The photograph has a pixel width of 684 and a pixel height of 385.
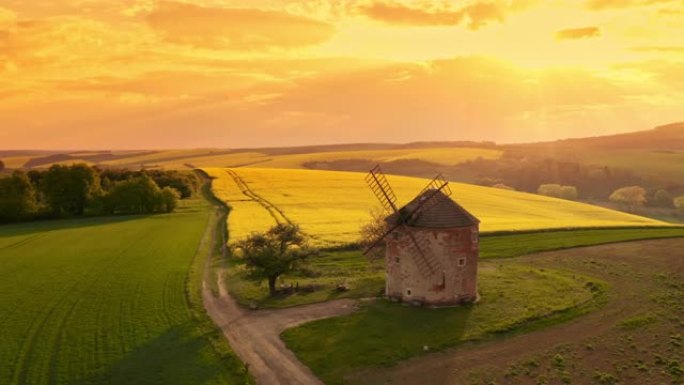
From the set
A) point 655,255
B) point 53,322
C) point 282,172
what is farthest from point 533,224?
point 282,172

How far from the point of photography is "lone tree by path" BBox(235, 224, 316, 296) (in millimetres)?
42125

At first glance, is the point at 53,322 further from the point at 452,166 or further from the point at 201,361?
the point at 452,166

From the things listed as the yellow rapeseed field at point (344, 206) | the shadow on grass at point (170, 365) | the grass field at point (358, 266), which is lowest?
the shadow on grass at point (170, 365)

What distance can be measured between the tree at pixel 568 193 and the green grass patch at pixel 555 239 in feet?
222

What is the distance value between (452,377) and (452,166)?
540ft

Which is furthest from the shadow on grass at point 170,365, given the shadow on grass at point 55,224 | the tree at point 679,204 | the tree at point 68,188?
the tree at point 679,204

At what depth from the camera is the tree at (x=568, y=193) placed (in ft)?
465

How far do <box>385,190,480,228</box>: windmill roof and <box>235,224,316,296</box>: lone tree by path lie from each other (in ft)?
27.0

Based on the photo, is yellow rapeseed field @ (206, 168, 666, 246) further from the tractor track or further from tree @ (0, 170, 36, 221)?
tree @ (0, 170, 36, 221)

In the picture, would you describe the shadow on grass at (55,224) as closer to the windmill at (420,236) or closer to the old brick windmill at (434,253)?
the windmill at (420,236)

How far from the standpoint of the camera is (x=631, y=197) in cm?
12950

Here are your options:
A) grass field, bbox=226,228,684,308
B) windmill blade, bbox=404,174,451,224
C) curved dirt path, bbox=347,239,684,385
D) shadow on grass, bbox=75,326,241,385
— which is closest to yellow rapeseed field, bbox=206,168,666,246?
grass field, bbox=226,228,684,308

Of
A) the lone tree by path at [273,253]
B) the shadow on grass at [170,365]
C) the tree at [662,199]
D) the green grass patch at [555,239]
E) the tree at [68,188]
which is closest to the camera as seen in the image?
the shadow on grass at [170,365]

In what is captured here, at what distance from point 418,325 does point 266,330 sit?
10.1m
